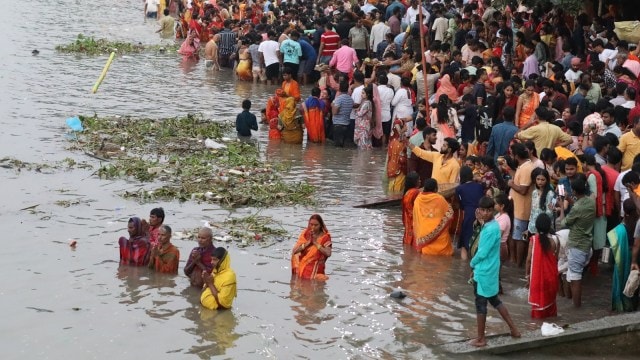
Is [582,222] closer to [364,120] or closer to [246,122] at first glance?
[364,120]

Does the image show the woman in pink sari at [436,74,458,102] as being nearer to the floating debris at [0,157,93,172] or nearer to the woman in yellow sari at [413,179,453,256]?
the woman in yellow sari at [413,179,453,256]

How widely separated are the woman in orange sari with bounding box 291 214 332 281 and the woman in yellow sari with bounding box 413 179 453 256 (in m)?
1.39

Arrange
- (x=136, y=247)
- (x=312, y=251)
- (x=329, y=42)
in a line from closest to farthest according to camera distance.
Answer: (x=312, y=251) → (x=136, y=247) → (x=329, y=42)

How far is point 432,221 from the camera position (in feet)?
43.2

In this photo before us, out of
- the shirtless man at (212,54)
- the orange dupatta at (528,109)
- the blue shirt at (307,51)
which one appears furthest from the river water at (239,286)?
the shirtless man at (212,54)

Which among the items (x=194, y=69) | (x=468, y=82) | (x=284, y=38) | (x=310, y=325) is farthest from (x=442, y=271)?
(x=194, y=69)

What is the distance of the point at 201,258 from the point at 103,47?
1862 cm

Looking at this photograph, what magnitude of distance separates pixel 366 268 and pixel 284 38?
12.7 m

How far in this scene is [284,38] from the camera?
25016 mm

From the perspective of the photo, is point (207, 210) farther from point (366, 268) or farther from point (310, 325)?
point (310, 325)

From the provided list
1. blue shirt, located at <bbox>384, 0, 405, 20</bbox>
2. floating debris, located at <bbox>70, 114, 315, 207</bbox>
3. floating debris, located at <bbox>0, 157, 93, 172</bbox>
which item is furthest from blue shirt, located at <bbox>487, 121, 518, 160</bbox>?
blue shirt, located at <bbox>384, 0, 405, 20</bbox>

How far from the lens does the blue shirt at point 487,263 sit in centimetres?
1016

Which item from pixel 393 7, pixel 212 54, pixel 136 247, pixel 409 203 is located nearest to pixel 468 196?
pixel 409 203

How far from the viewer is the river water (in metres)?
10.7
